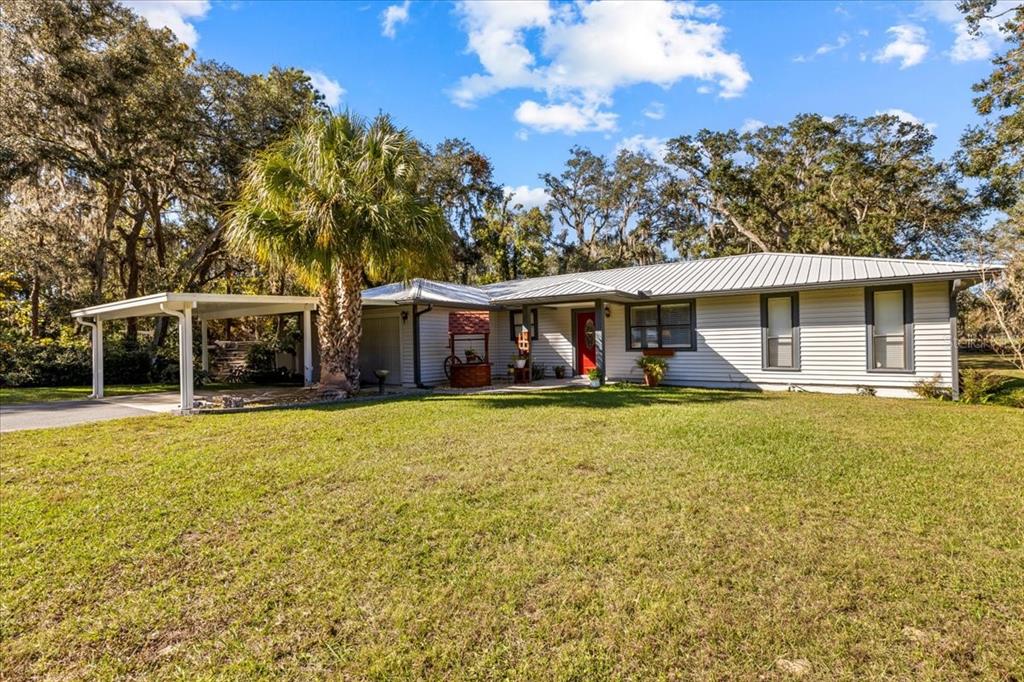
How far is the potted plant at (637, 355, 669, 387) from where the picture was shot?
13.1 m

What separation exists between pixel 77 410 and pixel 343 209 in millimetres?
6357

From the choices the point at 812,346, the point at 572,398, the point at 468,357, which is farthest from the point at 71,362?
the point at 812,346

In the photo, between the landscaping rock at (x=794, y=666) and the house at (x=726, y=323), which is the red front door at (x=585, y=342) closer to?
the house at (x=726, y=323)

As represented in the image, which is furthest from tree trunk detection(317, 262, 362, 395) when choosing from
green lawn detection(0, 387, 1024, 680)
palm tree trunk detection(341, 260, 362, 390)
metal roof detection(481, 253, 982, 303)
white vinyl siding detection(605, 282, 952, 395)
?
white vinyl siding detection(605, 282, 952, 395)

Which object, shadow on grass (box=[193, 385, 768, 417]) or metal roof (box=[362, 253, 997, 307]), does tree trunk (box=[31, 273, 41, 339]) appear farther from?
shadow on grass (box=[193, 385, 768, 417])

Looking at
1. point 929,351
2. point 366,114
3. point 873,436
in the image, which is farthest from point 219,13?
point 929,351

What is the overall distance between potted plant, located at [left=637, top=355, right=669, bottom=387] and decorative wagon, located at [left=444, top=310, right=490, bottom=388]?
3983 millimetres

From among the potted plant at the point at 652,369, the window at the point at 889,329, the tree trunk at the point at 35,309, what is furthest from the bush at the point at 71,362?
the window at the point at 889,329

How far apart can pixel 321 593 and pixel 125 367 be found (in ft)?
54.7

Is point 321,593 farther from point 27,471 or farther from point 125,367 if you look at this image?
point 125,367

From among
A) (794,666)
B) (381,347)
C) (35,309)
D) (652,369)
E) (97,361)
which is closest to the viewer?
(794,666)

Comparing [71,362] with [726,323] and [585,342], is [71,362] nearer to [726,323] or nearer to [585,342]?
[585,342]

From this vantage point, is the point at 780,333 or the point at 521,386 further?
the point at 521,386

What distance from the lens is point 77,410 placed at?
1016 cm
